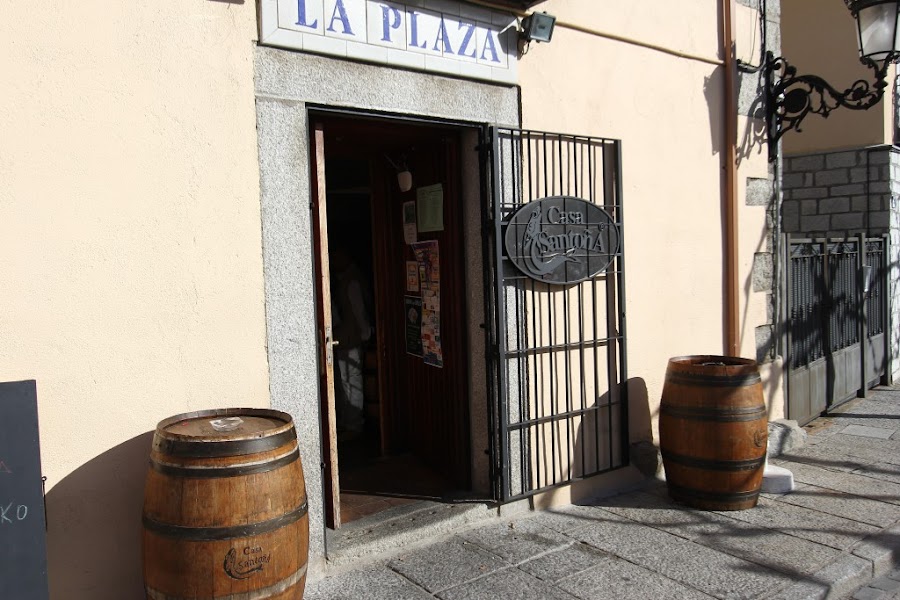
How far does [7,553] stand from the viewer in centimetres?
264

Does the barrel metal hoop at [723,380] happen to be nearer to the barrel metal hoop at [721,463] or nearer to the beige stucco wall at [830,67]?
the barrel metal hoop at [721,463]

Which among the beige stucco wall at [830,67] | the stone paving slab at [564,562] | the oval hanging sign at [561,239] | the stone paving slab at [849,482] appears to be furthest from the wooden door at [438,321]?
the beige stucco wall at [830,67]

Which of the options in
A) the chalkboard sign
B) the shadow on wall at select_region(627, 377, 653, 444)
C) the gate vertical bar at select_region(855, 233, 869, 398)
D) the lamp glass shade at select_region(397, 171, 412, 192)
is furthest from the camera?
the gate vertical bar at select_region(855, 233, 869, 398)

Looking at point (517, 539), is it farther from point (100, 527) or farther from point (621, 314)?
point (100, 527)

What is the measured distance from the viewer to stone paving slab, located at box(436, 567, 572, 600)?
346 centimetres

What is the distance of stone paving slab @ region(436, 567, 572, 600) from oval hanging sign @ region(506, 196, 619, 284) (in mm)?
1702

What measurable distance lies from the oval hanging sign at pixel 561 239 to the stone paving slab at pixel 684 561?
59.7 inches

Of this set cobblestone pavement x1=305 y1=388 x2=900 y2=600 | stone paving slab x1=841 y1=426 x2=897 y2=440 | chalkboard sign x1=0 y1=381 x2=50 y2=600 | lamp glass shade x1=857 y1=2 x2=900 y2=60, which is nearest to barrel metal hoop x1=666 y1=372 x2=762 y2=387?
cobblestone pavement x1=305 y1=388 x2=900 y2=600

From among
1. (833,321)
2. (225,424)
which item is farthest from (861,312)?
(225,424)

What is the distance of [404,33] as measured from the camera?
388cm

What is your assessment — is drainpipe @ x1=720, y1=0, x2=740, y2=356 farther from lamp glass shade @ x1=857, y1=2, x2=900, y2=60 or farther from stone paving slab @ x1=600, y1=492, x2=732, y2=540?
stone paving slab @ x1=600, y1=492, x2=732, y2=540

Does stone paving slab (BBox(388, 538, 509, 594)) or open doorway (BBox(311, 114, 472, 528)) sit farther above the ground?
open doorway (BBox(311, 114, 472, 528))

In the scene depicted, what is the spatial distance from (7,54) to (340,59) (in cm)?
146

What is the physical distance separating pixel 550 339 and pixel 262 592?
2.38m
